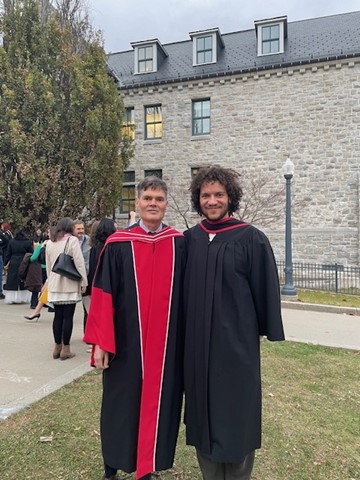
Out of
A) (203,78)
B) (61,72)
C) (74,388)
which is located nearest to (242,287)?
(74,388)

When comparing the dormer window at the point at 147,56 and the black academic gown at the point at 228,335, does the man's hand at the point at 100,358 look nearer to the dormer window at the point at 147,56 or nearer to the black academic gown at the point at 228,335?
the black academic gown at the point at 228,335

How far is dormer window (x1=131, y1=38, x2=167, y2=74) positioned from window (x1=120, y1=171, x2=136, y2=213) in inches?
215

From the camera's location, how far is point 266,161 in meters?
18.0

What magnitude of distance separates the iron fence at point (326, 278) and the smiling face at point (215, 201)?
11.0 metres

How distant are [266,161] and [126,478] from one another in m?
16.7

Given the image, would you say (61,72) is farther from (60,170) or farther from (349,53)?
(349,53)

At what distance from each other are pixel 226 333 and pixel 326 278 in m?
13.2

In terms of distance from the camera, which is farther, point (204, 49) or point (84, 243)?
point (204, 49)

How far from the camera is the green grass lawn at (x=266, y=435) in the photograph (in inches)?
111

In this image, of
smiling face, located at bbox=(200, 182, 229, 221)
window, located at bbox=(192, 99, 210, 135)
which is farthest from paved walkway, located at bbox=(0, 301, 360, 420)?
window, located at bbox=(192, 99, 210, 135)

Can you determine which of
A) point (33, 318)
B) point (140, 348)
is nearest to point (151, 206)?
point (140, 348)

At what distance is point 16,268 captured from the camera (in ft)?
29.5

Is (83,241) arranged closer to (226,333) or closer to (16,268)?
(16,268)

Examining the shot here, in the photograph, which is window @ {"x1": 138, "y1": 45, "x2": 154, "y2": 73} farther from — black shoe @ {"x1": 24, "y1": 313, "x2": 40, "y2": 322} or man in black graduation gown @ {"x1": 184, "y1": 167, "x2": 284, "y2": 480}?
man in black graduation gown @ {"x1": 184, "y1": 167, "x2": 284, "y2": 480}
